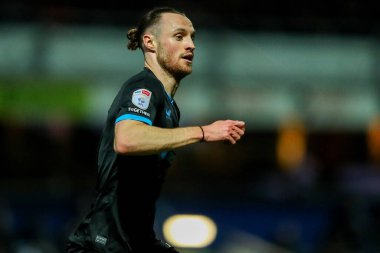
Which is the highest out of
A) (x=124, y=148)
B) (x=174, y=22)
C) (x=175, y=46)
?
(x=174, y=22)

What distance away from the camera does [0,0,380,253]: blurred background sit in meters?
14.1

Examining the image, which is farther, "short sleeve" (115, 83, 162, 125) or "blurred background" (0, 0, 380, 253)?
"blurred background" (0, 0, 380, 253)

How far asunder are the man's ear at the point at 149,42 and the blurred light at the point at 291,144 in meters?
11.8

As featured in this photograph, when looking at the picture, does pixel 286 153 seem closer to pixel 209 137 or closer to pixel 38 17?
pixel 38 17

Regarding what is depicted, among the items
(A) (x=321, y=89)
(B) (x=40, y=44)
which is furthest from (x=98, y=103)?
(A) (x=321, y=89)

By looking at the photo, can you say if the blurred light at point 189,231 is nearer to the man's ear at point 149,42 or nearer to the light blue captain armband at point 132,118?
the man's ear at point 149,42

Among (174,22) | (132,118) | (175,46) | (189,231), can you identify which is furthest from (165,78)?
(189,231)

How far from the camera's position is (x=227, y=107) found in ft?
53.9

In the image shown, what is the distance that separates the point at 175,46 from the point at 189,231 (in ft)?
24.9

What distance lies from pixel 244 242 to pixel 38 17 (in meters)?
5.42

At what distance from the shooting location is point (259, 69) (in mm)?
16766

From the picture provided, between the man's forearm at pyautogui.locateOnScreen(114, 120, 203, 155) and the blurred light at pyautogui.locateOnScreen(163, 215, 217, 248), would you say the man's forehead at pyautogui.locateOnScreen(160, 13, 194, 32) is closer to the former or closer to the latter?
the man's forearm at pyautogui.locateOnScreen(114, 120, 203, 155)

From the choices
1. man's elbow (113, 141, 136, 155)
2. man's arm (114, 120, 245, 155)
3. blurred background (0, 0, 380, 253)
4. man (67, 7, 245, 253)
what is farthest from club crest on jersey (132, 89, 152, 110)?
blurred background (0, 0, 380, 253)

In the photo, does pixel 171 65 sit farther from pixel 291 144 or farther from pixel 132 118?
pixel 291 144
